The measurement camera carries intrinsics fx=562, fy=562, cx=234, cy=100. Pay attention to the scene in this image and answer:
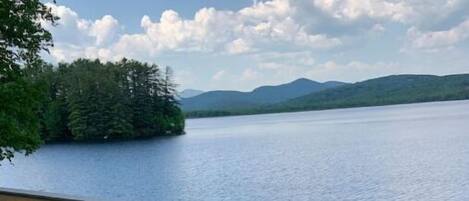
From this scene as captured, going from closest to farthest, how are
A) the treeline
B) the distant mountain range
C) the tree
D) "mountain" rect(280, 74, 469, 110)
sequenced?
the tree
the treeline
"mountain" rect(280, 74, 469, 110)
the distant mountain range

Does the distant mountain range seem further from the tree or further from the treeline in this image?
the tree

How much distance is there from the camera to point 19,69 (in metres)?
10.2

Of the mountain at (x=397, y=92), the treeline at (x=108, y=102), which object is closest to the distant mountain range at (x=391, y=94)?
the mountain at (x=397, y=92)

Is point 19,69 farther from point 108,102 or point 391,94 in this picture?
point 391,94

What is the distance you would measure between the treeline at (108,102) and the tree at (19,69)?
57536 mm

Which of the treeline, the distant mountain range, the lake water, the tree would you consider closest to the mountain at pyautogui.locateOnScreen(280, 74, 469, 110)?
the distant mountain range

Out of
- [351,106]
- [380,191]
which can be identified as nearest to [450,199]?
[380,191]

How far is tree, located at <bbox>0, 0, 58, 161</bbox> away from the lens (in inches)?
340

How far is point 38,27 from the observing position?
9945 millimetres

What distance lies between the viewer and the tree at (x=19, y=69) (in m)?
8.64

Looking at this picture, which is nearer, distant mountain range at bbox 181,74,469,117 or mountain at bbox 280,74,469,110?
mountain at bbox 280,74,469,110

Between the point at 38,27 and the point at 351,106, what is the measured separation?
6882 inches

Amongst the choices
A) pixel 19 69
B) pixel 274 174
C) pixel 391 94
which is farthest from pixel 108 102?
pixel 391 94

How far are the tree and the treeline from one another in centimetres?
5754
